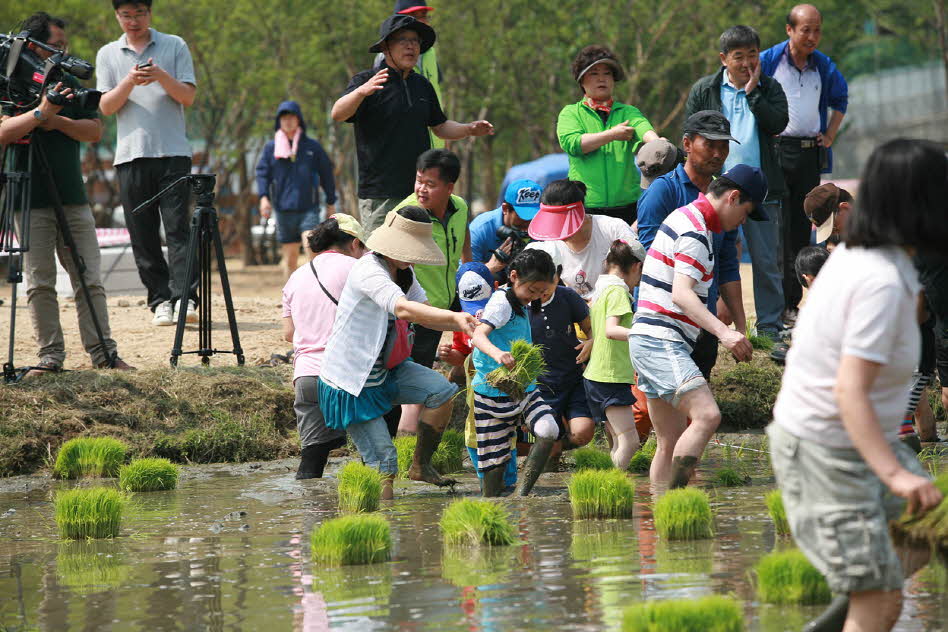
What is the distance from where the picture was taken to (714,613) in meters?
4.21

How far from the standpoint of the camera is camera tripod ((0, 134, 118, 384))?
30.9 feet

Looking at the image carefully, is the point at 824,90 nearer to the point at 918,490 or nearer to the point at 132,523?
the point at 132,523

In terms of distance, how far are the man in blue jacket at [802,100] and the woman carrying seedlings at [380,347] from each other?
4060 mm

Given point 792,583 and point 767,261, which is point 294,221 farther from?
Answer: point 792,583

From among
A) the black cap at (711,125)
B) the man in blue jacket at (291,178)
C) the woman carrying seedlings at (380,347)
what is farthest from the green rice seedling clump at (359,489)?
the man in blue jacket at (291,178)

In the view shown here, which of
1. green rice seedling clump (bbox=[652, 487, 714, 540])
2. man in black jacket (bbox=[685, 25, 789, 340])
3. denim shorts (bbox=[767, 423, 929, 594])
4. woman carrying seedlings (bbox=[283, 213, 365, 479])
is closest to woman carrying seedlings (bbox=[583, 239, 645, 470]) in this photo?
woman carrying seedlings (bbox=[283, 213, 365, 479])

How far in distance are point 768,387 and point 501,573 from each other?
16.2 ft

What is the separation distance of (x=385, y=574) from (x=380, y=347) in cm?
202

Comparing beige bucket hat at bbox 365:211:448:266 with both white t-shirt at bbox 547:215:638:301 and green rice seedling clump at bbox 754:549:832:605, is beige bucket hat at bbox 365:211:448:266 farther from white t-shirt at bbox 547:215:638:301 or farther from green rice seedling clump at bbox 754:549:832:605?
green rice seedling clump at bbox 754:549:832:605

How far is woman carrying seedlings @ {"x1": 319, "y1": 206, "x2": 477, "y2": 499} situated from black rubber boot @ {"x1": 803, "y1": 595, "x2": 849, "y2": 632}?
10.3 ft

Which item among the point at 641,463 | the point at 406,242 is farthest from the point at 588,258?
the point at 406,242

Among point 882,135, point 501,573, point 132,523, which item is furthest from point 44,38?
point 882,135

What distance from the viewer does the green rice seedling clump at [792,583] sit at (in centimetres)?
475

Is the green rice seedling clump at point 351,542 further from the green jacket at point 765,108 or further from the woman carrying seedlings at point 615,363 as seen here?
the green jacket at point 765,108
